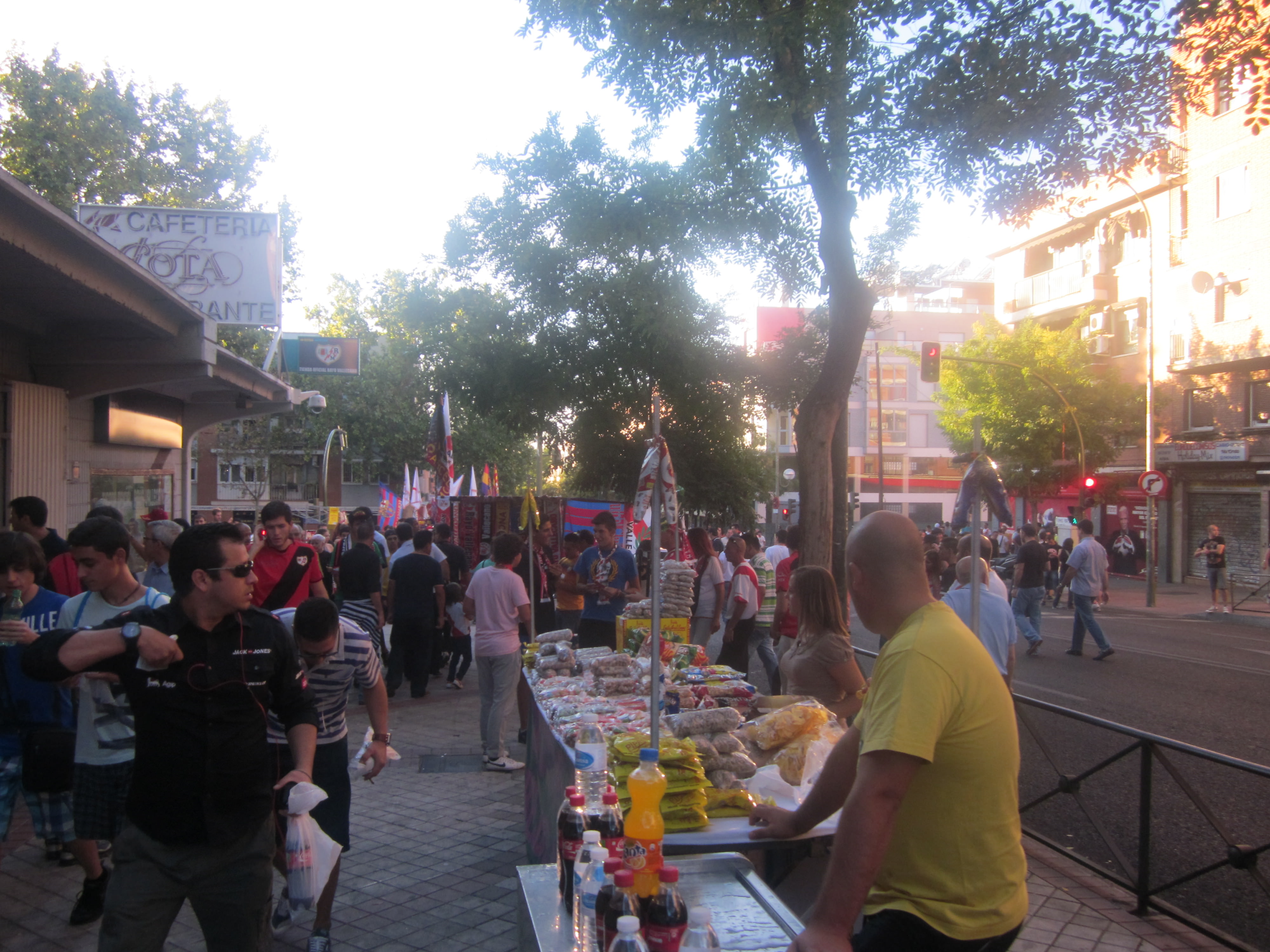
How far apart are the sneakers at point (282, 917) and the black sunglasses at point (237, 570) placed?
2.48m

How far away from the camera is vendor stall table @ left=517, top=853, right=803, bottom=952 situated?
9.08 ft

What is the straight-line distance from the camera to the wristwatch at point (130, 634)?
2809mm

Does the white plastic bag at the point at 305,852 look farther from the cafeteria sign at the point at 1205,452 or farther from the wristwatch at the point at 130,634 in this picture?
the cafeteria sign at the point at 1205,452

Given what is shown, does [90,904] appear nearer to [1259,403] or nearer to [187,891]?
[187,891]

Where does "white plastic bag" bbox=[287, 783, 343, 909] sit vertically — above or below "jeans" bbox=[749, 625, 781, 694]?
above

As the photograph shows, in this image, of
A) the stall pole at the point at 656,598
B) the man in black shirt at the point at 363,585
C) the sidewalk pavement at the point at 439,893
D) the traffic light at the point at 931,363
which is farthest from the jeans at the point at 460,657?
the traffic light at the point at 931,363

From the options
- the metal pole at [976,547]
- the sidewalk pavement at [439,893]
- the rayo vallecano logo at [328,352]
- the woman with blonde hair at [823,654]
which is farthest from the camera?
the rayo vallecano logo at [328,352]

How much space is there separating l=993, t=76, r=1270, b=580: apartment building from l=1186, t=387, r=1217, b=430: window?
4 cm

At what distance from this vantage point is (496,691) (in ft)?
25.5

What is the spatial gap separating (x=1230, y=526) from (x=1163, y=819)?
1136 inches

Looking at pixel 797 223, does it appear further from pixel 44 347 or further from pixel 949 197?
pixel 44 347

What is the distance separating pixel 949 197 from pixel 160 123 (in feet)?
74.8

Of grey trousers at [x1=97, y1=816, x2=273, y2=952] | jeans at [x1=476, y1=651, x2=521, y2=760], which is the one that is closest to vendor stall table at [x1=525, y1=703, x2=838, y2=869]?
grey trousers at [x1=97, y1=816, x2=273, y2=952]

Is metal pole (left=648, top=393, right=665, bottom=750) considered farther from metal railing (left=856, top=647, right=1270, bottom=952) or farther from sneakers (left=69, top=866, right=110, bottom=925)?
sneakers (left=69, top=866, right=110, bottom=925)
